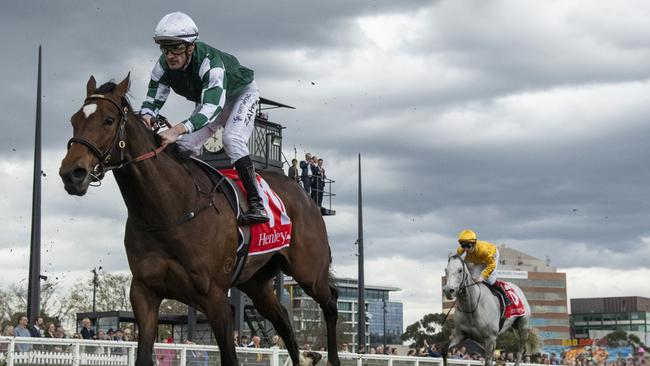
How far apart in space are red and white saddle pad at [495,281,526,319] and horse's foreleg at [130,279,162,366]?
39.7 ft

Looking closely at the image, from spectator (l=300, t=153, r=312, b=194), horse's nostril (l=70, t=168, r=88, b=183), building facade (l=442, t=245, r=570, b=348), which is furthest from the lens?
building facade (l=442, t=245, r=570, b=348)

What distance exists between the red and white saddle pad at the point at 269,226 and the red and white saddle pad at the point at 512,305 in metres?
10.4

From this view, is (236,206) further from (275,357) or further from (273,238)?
(275,357)

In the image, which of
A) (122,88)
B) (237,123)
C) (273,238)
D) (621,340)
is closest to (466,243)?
(273,238)

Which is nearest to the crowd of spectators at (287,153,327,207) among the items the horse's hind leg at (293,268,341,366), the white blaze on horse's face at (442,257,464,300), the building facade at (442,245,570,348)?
the white blaze on horse's face at (442,257,464,300)

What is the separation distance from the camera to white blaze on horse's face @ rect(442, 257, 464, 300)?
16.8m

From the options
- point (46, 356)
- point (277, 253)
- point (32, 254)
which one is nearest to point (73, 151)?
point (277, 253)

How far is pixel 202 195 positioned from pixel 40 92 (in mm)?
12237

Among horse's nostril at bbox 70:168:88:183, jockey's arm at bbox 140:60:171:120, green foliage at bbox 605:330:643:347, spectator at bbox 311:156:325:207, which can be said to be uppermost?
spectator at bbox 311:156:325:207

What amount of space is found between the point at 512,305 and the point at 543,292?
165 meters

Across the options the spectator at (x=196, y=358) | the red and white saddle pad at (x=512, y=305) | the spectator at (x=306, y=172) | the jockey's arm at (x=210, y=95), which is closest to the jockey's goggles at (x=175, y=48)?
the jockey's arm at (x=210, y=95)

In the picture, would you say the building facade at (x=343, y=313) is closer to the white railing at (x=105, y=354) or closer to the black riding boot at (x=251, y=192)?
the white railing at (x=105, y=354)

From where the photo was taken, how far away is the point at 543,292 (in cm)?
17925

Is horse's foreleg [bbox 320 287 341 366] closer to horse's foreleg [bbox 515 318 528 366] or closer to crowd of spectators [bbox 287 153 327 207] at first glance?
horse's foreleg [bbox 515 318 528 366]
